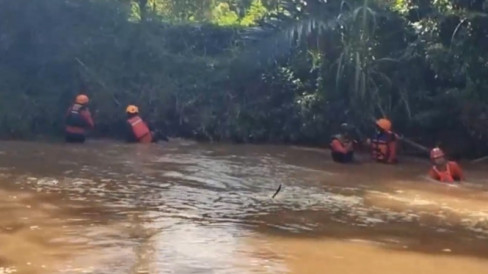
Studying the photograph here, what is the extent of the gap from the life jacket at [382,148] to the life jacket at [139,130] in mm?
4678

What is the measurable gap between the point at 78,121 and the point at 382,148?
6.06 m

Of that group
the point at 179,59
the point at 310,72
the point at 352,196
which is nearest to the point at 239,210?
the point at 352,196

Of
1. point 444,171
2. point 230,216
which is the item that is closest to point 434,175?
point 444,171

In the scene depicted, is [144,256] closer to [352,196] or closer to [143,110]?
[352,196]

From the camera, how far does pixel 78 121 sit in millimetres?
17828

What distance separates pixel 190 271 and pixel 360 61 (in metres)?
10.4

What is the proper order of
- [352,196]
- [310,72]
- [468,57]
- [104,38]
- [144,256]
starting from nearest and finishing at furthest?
[144,256] < [352,196] < [468,57] < [310,72] < [104,38]

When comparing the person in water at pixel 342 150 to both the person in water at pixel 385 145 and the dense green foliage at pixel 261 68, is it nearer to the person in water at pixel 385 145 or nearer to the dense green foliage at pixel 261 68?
the person in water at pixel 385 145

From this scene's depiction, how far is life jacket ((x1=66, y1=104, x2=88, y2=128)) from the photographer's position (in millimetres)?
17625

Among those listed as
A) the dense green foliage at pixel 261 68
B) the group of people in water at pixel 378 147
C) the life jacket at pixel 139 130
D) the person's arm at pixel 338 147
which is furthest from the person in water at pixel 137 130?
the person's arm at pixel 338 147

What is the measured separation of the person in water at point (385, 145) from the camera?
15.9 metres

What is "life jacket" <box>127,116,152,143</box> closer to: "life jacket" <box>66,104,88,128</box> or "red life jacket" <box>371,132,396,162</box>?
"life jacket" <box>66,104,88,128</box>

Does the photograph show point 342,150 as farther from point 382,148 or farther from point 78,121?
point 78,121

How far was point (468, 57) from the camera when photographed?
1672 centimetres
